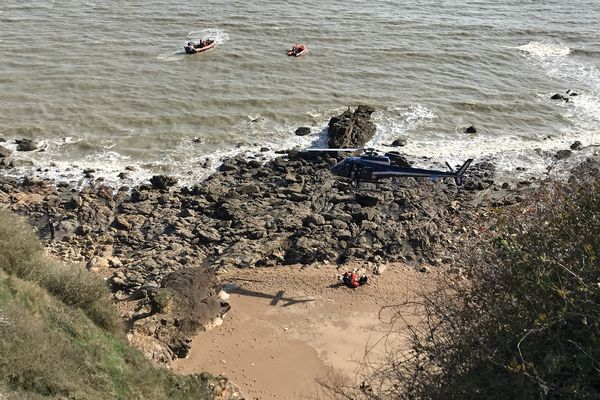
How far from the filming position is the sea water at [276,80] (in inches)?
1193

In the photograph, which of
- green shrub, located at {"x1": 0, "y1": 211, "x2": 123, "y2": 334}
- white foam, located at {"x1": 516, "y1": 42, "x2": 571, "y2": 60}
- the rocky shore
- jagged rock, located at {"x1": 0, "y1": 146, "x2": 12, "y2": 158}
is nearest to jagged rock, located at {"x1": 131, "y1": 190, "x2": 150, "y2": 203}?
the rocky shore

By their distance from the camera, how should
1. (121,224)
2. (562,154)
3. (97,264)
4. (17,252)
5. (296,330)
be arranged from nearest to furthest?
1. (17,252)
2. (296,330)
3. (97,264)
4. (121,224)
5. (562,154)

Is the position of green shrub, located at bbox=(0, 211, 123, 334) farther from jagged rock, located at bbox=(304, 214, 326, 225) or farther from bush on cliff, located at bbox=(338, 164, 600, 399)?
jagged rock, located at bbox=(304, 214, 326, 225)

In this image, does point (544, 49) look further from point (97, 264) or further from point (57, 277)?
point (57, 277)

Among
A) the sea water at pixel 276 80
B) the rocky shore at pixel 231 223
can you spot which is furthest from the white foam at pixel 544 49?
the rocky shore at pixel 231 223

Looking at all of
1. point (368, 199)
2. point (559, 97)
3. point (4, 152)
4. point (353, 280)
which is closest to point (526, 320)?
point (353, 280)

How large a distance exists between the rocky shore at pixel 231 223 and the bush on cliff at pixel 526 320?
8.32 metres

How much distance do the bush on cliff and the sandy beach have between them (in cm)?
504

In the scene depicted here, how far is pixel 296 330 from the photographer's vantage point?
1798 centimetres

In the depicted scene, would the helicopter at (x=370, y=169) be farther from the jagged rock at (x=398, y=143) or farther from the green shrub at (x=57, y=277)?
the green shrub at (x=57, y=277)

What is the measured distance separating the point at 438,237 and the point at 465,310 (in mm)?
13102

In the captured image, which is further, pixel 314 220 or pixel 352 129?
pixel 352 129

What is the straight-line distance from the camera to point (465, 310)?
9906 millimetres

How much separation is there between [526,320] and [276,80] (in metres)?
30.1
